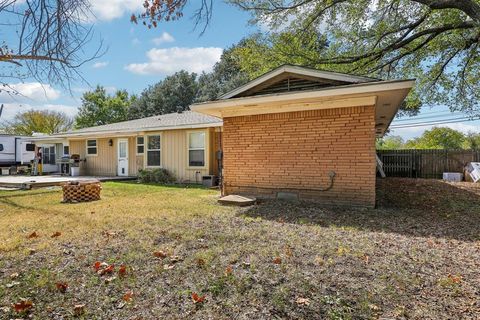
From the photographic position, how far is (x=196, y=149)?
13.6 metres

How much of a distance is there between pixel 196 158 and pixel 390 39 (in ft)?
31.4

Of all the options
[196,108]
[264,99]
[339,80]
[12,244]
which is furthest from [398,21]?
[12,244]

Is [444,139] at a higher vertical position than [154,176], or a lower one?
higher

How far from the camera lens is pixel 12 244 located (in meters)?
4.43

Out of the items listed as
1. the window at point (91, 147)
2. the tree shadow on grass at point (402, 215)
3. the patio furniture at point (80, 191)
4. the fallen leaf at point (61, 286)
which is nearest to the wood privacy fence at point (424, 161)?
the tree shadow on grass at point (402, 215)

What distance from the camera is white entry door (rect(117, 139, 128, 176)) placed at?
16422 mm

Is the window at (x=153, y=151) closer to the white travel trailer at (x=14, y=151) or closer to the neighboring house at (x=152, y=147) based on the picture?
the neighboring house at (x=152, y=147)

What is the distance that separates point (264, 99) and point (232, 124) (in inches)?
61.9

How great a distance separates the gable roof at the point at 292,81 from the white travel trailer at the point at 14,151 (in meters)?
20.1

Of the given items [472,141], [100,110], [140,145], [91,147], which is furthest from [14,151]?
[472,141]

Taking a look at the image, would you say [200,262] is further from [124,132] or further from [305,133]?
[124,132]

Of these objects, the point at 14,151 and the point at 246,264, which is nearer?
the point at 246,264

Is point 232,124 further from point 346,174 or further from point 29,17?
point 29,17

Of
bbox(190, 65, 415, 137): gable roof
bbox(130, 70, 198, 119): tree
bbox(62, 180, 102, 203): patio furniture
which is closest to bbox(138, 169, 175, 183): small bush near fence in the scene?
bbox(62, 180, 102, 203): patio furniture
